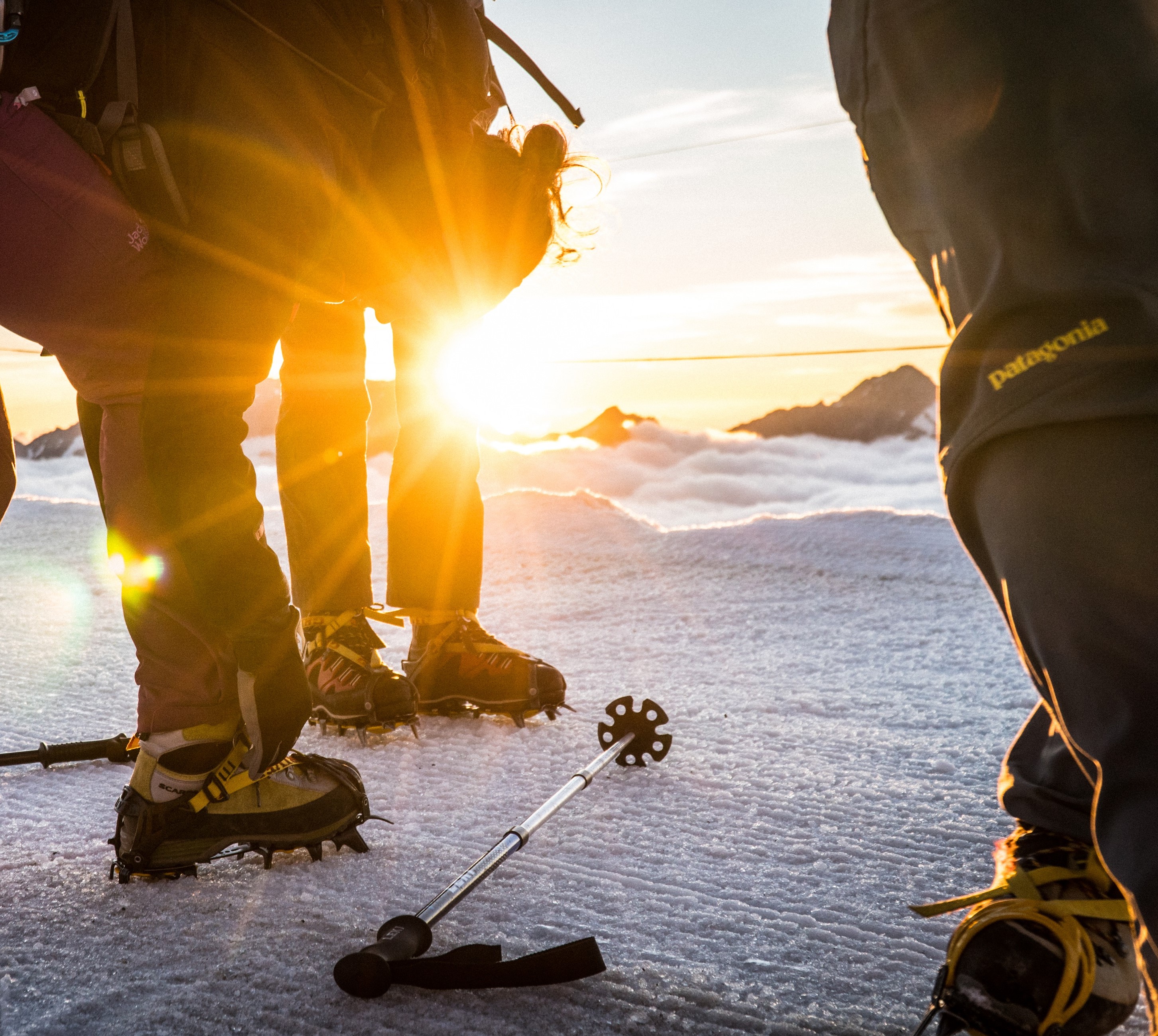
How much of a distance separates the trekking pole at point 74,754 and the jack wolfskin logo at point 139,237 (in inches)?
23.0

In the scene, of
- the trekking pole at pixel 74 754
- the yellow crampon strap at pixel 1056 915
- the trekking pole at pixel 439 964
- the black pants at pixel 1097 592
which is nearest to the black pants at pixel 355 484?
the trekking pole at pixel 74 754

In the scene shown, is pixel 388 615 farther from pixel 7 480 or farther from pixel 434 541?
pixel 7 480

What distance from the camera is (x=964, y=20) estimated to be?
0.41 metres

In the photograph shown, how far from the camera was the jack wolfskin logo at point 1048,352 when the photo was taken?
0.38 metres

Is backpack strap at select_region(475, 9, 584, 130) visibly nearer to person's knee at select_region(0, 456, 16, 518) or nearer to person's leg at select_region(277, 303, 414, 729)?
person's leg at select_region(277, 303, 414, 729)

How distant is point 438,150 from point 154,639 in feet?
2.23

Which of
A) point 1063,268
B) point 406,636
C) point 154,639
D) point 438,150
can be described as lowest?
point 406,636

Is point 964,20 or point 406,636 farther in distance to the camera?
point 406,636

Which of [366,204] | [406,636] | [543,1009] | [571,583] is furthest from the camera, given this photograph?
[571,583]

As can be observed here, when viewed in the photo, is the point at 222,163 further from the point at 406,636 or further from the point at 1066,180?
the point at 406,636

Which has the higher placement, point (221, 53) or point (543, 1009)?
point (221, 53)

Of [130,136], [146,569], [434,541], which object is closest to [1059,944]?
[146,569]

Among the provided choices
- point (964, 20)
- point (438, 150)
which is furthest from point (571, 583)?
point (964, 20)

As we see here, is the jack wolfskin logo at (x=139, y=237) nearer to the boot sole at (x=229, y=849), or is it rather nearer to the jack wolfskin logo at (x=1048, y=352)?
the boot sole at (x=229, y=849)
